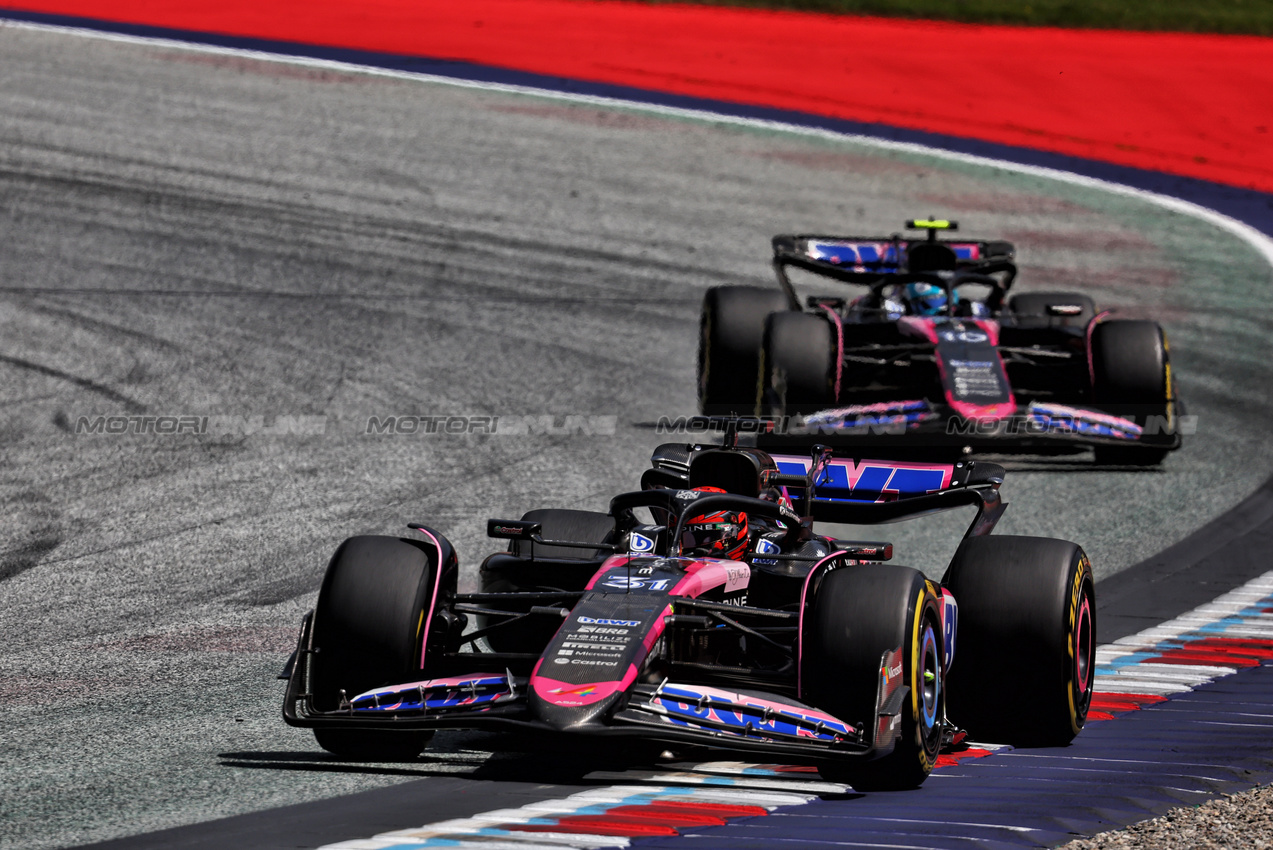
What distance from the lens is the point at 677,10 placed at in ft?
103

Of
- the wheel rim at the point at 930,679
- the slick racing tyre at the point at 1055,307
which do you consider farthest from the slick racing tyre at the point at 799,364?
the wheel rim at the point at 930,679

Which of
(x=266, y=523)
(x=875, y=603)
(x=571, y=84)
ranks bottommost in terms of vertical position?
(x=266, y=523)

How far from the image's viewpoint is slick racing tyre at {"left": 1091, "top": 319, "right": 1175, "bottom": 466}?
44.5 feet

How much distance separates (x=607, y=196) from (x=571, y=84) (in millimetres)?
5074

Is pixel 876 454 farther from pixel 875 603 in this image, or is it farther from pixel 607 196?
pixel 607 196

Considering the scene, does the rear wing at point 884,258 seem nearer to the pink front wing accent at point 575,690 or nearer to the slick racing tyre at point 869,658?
the slick racing tyre at point 869,658

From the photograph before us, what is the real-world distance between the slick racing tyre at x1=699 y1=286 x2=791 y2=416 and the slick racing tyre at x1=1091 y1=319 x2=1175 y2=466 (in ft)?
7.68

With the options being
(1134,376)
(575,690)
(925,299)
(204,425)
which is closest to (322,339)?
(204,425)

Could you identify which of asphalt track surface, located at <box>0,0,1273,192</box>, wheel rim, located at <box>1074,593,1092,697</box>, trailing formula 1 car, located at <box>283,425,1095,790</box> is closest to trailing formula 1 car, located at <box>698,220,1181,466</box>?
trailing formula 1 car, located at <box>283,425,1095,790</box>

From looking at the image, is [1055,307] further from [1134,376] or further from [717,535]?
[717,535]

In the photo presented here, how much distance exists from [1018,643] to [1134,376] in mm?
6642

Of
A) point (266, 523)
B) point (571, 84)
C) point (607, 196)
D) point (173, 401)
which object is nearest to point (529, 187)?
point (607, 196)

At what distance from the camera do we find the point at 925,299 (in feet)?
48.2

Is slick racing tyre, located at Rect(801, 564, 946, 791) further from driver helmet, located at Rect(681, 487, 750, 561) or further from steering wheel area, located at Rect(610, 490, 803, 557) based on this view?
driver helmet, located at Rect(681, 487, 750, 561)
